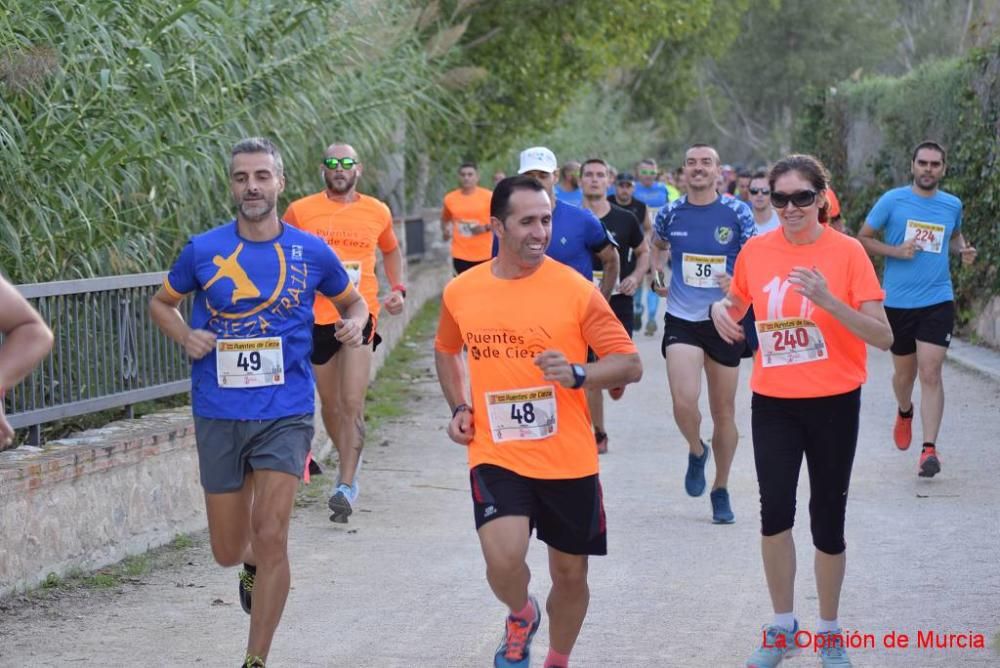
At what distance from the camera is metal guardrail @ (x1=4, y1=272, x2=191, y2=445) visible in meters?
8.51


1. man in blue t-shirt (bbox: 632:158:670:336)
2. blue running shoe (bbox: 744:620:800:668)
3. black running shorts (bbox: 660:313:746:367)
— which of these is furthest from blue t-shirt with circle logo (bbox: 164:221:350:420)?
man in blue t-shirt (bbox: 632:158:670:336)

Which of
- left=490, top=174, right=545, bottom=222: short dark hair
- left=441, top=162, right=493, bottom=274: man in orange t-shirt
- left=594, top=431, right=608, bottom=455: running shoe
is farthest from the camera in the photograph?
left=441, top=162, right=493, bottom=274: man in orange t-shirt

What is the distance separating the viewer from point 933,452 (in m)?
10.8

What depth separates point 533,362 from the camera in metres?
5.80

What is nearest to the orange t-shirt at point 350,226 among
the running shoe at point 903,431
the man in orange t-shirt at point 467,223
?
the running shoe at point 903,431

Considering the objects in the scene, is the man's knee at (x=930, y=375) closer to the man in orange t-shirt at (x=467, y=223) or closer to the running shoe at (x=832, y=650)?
the running shoe at (x=832, y=650)

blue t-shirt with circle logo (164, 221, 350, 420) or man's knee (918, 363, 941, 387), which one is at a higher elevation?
blue t-shirt with circle logo (164, 221, 350, 420)

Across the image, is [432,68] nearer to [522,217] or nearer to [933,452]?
[933,452]

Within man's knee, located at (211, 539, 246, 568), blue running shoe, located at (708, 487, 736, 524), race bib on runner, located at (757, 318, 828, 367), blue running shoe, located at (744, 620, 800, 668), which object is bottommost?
blue running shoe, located at (708, 487, 736, 524)

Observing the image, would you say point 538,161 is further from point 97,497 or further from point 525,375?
point 525,375

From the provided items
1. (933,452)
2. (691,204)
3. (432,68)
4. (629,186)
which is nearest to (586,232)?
(691,204)

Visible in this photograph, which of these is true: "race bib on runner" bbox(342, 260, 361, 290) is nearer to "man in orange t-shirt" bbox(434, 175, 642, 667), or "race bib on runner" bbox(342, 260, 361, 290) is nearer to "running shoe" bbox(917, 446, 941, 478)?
"running shoe" bbox(917, 446, 941, 478)

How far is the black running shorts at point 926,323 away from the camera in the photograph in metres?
11.1

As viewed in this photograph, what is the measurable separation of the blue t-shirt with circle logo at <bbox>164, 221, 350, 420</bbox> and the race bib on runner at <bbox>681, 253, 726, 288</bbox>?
3888mm
